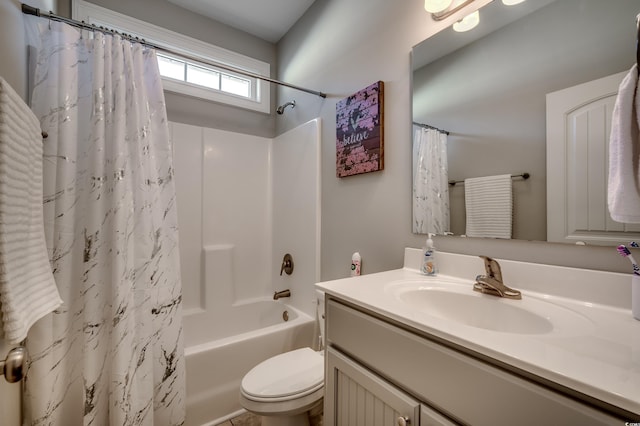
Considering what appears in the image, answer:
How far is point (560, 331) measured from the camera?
615 millimetres

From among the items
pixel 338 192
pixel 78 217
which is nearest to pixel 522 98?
pixel 338 192

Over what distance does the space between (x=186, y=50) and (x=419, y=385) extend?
8.53 feet

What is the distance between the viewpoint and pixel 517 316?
2.60 ft

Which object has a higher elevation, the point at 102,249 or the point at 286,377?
the point at 102,249

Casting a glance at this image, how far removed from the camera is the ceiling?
6.52 ft

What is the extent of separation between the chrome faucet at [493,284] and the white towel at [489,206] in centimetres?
14

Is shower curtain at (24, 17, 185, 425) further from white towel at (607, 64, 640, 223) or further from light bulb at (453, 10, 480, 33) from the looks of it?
white towel at (607, 64, 640, 223)

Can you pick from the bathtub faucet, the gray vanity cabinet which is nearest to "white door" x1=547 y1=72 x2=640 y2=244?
the gray vanity cabinet

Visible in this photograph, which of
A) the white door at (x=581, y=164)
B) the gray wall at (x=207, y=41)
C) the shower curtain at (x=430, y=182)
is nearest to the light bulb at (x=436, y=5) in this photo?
the shower curtain at (x=430, y=182)

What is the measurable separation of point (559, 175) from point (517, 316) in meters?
0.48

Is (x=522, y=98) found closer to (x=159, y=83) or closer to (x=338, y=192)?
(x=338, y=192)

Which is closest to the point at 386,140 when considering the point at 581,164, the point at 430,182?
the point at 430,182

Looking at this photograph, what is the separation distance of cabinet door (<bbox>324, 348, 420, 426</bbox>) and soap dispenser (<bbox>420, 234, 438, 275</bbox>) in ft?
1.66

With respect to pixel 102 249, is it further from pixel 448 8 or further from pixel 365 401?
pixel 448 8
